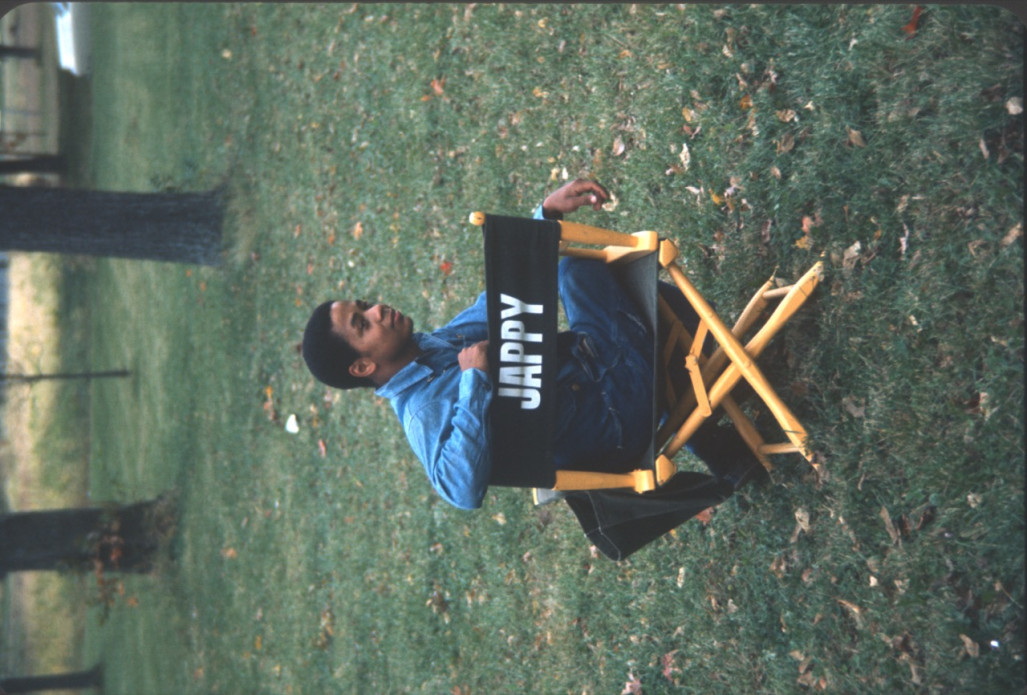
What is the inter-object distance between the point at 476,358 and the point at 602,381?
0.63 meters

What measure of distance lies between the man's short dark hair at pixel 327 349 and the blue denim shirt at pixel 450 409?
186 mm

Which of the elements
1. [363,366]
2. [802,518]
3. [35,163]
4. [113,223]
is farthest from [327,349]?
[35,163]

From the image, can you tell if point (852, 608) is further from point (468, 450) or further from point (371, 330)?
point (371, 330)

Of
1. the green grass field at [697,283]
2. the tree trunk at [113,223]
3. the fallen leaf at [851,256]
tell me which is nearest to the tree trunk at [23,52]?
the green grass field at [697,283]

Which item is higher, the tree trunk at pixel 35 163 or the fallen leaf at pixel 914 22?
the tree trunk at pixel 35 163

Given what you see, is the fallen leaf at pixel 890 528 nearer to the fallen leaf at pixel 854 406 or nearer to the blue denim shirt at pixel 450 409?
the fallen leaf at pixel 854 406

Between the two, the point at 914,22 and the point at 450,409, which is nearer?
the point at 450,409

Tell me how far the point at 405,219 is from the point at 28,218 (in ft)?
12.2

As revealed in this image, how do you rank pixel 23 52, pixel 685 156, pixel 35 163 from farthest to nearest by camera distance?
pixel 23 52, pixel 35 163, pixel 685 156

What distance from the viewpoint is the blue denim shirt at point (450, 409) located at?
331cm

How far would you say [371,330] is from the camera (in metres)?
3.66

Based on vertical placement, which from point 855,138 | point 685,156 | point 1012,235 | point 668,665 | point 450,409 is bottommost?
point 668,665

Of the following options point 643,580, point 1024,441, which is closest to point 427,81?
point 643,580

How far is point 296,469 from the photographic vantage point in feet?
27.5
